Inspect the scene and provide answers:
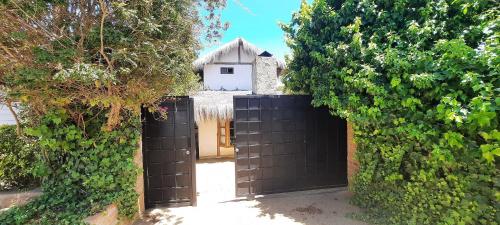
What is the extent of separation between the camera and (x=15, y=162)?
14.0 ft

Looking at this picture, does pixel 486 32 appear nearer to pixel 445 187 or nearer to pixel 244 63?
pixel 445 187

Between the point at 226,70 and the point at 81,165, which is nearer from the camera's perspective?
the point at 81,165

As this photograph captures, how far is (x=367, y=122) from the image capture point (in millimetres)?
3902

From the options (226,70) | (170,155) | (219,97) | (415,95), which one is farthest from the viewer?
(226,70)

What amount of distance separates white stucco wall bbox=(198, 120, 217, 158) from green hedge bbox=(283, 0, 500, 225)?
6.13 meters

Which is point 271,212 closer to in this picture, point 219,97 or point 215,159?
point 215,159

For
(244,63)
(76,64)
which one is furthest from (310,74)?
(244,63)

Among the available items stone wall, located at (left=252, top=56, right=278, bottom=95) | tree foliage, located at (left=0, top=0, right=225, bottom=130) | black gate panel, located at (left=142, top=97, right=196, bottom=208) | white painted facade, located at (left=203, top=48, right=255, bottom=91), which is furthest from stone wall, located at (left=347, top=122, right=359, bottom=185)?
white painted facade, located at (left=203, top=48, right=255, bottom=91)

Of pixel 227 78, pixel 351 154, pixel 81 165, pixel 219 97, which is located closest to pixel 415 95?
pixel 351 154

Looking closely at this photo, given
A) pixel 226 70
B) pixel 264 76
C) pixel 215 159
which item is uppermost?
pixel 226 70

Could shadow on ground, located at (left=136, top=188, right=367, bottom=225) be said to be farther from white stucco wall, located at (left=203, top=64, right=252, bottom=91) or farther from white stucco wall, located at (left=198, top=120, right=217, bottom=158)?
white stucco wall, located at (left=203, top=64, right=252, bottom=91)

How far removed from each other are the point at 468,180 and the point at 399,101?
48.2 inches

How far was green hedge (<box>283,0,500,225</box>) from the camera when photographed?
2676 mm

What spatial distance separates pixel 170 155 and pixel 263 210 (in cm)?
214
